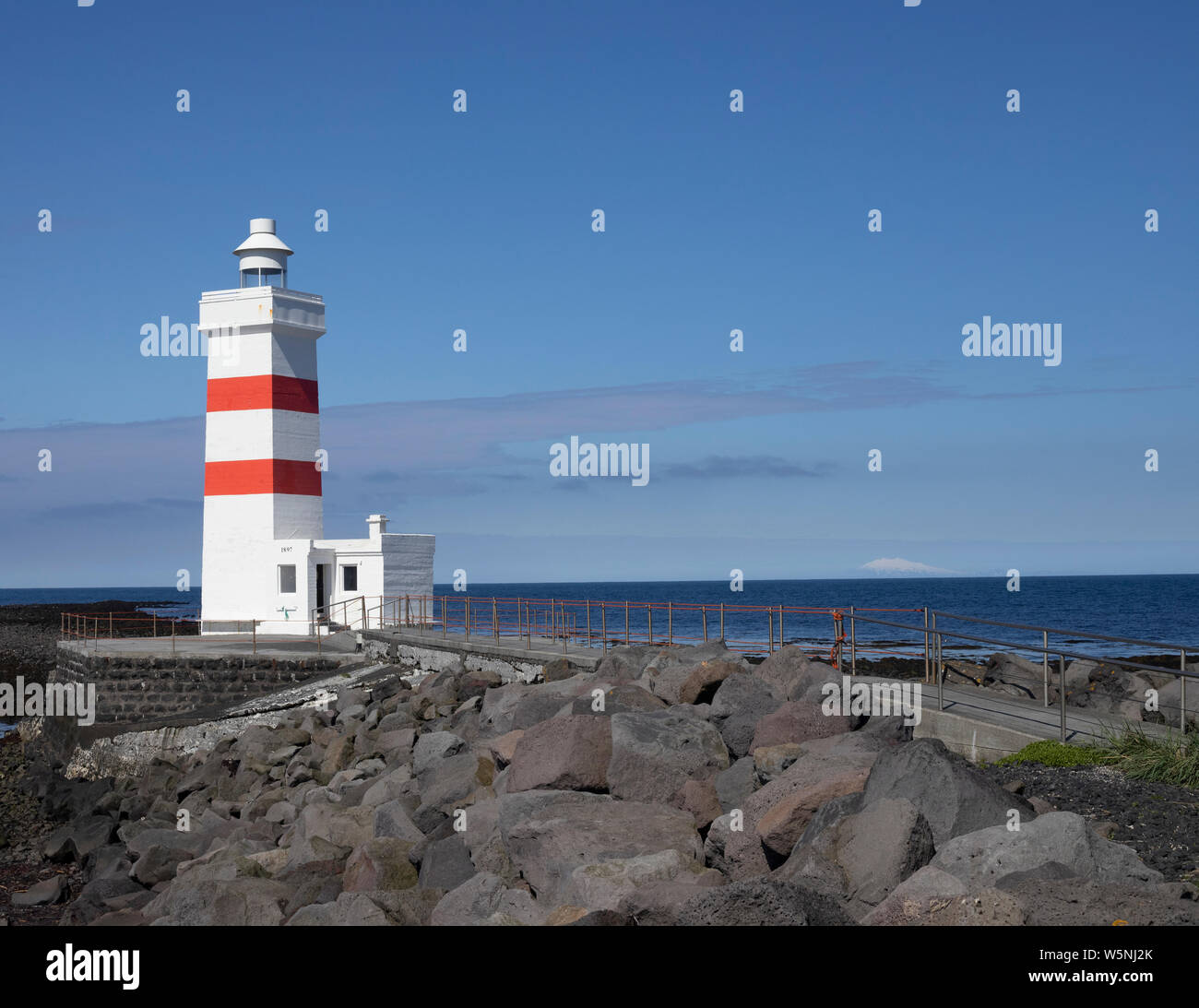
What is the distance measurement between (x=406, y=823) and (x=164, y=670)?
47.0 ft

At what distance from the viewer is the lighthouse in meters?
27.1

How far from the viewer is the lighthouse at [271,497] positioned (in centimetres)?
2714

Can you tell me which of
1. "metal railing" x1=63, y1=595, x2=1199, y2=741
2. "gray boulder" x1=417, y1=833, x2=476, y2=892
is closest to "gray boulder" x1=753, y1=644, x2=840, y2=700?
"metal railing" x1=63, y1=595, x2=1199, y2=741

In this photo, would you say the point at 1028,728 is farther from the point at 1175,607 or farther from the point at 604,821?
the point at 1175,607

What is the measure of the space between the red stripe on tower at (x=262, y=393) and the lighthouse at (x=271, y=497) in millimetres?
29

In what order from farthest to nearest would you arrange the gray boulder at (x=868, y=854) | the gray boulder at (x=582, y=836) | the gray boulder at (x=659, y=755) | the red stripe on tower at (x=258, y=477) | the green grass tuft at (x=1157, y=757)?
the red stripe on tower at (x=258, y=477) → the gray boulder at (x=659, y=755) → the green grass tuft at (x=1157, y=757) → the gray boulder at (x=582, y=836) → the gray boulder at (x=868, y=854)

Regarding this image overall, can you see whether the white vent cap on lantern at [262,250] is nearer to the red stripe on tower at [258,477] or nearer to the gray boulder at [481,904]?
the red stripe on tower at [258,477]

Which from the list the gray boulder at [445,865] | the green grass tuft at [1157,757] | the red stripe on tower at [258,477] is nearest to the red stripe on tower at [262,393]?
the red stripe on tower at [258,477]

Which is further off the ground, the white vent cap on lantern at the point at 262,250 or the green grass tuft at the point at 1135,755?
the white vent cap on lantern at the point at 262,250

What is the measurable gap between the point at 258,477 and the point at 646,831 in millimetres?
20634

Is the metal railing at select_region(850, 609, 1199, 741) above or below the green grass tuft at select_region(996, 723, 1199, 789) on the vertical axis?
above

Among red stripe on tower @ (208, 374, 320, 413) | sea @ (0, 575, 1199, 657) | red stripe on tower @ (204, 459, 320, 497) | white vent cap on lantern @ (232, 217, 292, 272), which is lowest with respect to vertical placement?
sea @ (0, 575, 1199, 657)

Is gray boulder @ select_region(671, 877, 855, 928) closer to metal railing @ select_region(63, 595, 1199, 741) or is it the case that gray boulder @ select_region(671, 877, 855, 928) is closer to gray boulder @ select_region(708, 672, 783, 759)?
gray boulder @ select_region(708, 672, 783, 759)

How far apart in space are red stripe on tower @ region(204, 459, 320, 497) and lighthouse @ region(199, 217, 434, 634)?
2cm
